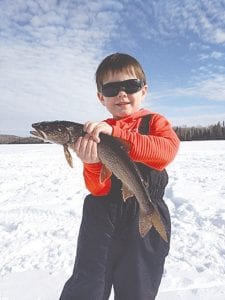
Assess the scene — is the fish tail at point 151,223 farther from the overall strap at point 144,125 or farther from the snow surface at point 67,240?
the snow surface at point 67,240

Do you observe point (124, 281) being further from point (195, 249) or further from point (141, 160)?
point (195, 249)

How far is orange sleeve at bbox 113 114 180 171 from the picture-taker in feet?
6.94

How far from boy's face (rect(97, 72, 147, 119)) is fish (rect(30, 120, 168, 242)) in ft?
1.68

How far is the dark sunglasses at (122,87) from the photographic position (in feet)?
7.93

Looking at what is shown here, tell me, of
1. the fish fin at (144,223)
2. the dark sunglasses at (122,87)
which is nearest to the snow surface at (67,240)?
the fish fin at (144,223)

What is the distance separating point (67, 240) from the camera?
4773mm

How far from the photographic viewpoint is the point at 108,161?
2.04 meters

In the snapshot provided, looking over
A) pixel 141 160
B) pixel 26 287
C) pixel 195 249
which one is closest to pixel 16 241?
pixel 26 287

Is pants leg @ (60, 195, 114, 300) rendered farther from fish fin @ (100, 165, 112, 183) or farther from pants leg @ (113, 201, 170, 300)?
fish fin @ (100, 165, 112, 183)

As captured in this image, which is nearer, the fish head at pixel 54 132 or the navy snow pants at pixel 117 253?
the fish head at pixel 54 132

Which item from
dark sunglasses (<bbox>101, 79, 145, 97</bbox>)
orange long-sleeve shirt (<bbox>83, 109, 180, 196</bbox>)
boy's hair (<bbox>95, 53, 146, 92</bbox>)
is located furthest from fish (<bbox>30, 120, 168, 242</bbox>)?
boy's hair (<bbox>95, 53, 146, 92</bbox>)

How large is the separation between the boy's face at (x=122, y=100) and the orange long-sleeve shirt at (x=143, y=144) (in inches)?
1.9

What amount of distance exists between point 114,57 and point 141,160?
84 centimetres

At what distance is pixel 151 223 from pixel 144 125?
67 cm
